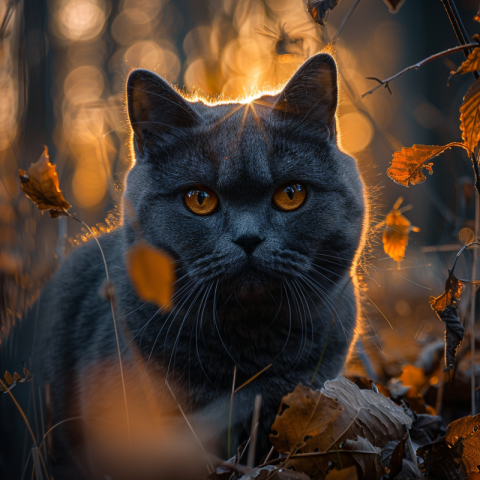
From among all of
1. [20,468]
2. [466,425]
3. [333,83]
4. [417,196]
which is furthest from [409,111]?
[20,468]

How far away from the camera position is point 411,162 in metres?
0.96

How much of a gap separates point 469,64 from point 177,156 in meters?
0.88

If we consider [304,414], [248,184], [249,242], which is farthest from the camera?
[248,184]

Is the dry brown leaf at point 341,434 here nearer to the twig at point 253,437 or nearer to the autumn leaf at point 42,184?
the twig at point 253,437

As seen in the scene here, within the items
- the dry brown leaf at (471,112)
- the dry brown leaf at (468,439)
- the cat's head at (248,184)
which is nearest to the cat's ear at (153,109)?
the cat's head at (248,184)

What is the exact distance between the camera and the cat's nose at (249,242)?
109 centimetres

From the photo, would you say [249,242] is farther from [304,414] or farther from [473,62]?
[473,62]

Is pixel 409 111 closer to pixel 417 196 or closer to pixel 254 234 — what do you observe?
pixel 417 196

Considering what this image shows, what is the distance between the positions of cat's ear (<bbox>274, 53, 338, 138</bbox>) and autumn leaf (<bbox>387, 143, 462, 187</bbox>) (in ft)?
1.54

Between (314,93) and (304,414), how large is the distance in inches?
40.2

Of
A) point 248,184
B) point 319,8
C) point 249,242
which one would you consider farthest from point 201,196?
point 319,8

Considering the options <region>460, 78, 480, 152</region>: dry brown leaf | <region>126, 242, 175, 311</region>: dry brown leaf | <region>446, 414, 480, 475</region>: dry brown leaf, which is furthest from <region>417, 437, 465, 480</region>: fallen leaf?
→ <region>126, 242, 175, 311</region>: dry brown leaf

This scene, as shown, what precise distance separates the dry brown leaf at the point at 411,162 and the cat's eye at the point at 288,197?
351mm

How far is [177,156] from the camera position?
1352 mm
